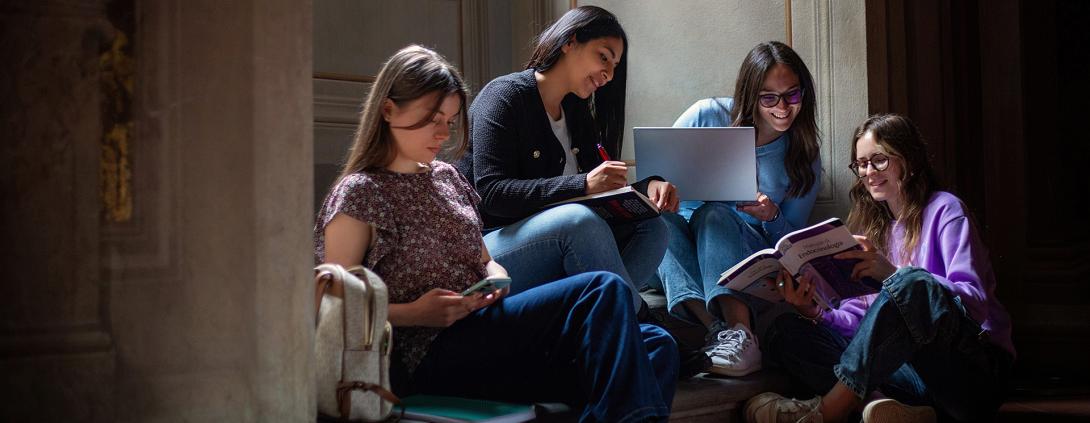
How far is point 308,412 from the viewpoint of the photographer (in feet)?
5.04

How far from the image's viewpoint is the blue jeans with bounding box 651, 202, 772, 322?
118 inches

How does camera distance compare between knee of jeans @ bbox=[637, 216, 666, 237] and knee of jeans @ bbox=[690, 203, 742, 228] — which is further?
knee of jeans @ bbox=[690, 203, 742, 228]

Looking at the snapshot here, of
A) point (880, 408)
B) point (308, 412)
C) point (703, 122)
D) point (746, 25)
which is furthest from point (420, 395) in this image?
point (746, 25)

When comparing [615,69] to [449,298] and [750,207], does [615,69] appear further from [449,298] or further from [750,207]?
[449,298]

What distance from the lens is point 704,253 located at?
3027mm

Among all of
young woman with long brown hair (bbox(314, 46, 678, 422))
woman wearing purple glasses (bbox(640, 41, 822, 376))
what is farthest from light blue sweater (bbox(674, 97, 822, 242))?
young woman with long brown hair (bbox(314, 46, 678, 422))

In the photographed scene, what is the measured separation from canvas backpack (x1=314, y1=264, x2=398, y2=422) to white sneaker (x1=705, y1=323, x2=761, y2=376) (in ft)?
3.86

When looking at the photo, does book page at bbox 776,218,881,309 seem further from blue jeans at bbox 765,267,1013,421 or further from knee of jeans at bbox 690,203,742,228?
knee of jeans at bbox 690,203,742,228

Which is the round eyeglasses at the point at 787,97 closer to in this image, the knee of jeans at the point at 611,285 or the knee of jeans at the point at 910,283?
the knee of jeans at the point at 910,283

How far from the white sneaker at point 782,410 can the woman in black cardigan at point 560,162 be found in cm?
42

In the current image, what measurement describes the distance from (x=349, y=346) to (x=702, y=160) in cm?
143

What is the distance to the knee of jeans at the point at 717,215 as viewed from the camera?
10.0 feet

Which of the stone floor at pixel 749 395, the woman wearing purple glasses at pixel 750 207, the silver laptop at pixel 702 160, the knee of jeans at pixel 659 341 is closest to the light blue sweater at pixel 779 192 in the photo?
the woman wearing purple glasses at pixel 750 207

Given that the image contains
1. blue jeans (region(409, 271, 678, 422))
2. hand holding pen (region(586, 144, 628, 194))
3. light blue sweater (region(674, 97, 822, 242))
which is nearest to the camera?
blue jeans (region(409, 271, 678, 422))
